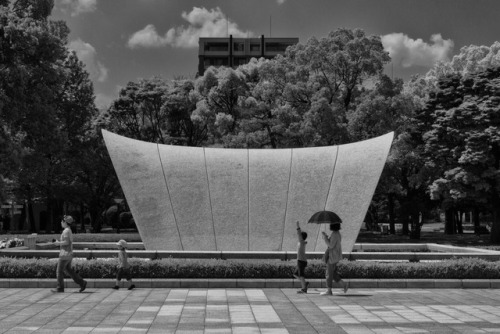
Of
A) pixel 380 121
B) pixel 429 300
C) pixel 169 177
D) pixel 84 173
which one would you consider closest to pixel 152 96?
pixel 84 173

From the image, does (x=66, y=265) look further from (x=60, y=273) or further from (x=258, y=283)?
(x=258, y=283)

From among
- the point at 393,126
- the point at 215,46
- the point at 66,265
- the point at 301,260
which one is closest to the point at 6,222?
the point at 393,126

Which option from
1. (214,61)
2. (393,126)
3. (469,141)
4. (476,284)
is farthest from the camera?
(214,61)

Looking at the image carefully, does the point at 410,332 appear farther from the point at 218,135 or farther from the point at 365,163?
the point at 218,135

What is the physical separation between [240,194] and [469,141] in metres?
19.7

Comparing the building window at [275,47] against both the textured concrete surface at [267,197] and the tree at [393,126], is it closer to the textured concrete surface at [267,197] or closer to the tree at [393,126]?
the tree at [393,126]

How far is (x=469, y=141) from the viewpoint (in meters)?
37.2

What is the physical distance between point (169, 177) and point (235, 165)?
2.61 metres

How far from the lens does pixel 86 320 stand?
451 inches

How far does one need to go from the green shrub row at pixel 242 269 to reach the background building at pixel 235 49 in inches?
4065

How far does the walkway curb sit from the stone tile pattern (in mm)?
6075

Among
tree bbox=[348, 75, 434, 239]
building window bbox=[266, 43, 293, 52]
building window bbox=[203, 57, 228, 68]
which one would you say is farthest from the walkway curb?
building window bbox=[203, 57, 228, 68]

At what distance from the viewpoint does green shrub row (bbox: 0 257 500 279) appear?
1698 centimetres

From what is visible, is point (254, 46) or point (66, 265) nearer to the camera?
point (66, 265)
